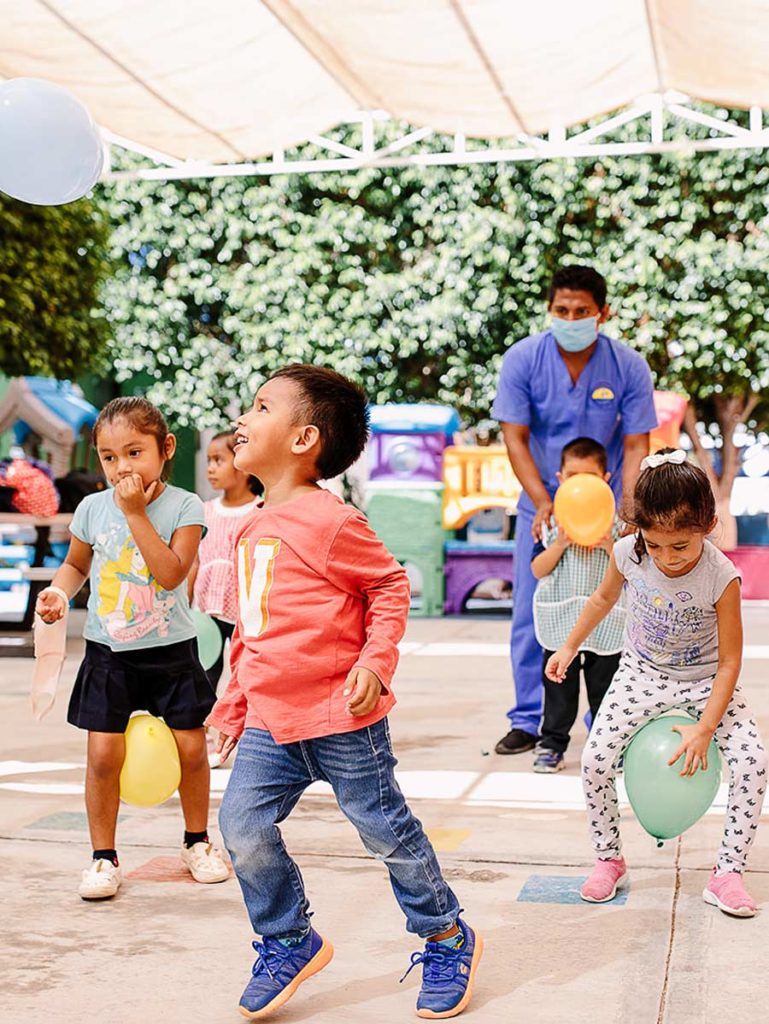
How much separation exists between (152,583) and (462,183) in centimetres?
1179

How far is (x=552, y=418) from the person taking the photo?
495cm

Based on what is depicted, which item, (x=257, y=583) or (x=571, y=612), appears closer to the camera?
(x=257, y=583)

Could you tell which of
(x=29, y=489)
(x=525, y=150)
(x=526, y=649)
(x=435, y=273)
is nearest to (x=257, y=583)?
(x=526, y=649)

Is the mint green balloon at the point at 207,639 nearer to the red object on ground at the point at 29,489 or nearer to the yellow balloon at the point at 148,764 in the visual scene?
the yellow balloon at the point at 148,764

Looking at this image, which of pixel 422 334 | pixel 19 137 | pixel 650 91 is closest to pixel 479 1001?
pixel 19 137

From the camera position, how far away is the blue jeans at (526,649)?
16.3 ft

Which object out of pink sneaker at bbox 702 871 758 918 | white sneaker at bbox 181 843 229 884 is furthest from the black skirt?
pink sneaker at bbox 702 871 758 918

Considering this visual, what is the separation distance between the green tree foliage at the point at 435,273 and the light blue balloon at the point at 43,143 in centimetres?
1023

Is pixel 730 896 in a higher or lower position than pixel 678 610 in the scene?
lower

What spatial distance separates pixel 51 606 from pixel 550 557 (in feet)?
6.95

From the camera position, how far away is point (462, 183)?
1439 centimetres

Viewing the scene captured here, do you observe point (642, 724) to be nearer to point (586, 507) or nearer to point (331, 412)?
point (331, 412)

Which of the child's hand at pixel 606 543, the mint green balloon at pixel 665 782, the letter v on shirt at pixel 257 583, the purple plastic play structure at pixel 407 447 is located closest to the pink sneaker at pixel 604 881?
the mint green balloon at pixel 665 782

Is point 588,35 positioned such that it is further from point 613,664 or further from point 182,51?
point 613,664
